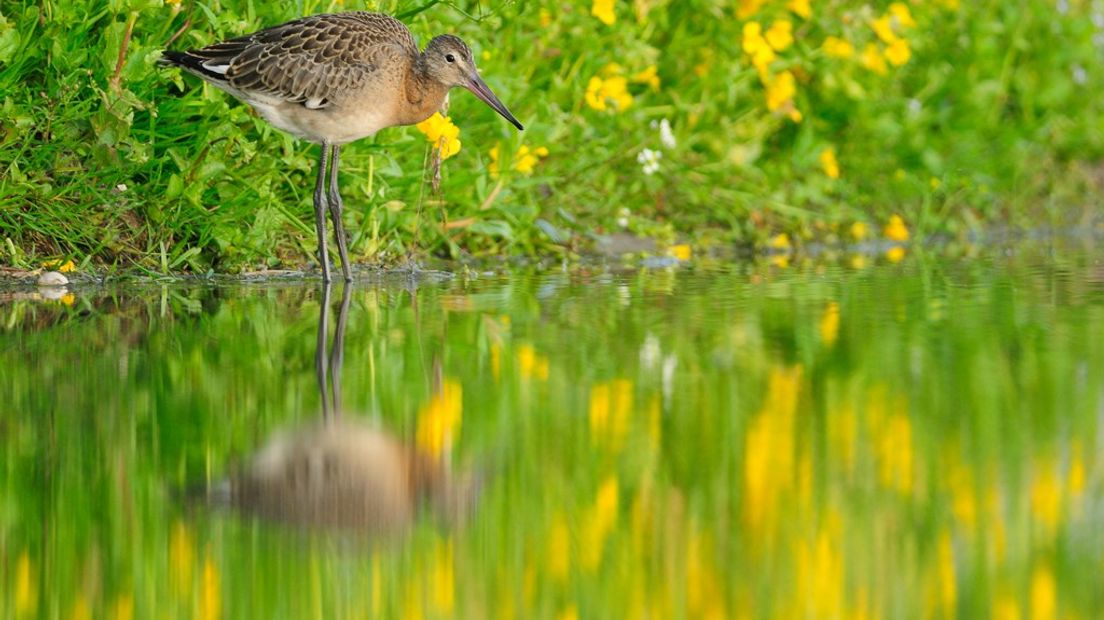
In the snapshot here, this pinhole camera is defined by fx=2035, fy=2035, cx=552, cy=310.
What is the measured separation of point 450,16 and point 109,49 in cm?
→ 187

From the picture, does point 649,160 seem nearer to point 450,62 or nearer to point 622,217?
point 622,217

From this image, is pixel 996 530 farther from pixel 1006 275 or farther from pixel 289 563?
pixel 1006 275

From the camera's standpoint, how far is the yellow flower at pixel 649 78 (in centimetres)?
1073

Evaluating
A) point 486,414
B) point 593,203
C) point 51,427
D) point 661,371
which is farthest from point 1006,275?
point 51,427

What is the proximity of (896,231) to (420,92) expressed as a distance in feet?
13.3

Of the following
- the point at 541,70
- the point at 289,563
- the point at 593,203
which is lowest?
the point at 289,563

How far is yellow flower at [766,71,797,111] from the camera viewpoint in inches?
449

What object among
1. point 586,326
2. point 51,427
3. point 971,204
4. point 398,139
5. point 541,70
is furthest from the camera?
point 971,204

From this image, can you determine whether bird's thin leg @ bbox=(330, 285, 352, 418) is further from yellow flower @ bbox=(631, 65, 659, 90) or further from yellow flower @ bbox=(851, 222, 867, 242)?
yellow flower @ bbox=(851, 222, 867, 242)

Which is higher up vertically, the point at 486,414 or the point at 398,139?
the point at 398,139

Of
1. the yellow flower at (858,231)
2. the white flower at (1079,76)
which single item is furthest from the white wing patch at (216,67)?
the white flower at (1079,76)

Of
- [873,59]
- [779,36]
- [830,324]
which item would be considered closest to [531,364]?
[830,324]

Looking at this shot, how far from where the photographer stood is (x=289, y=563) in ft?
13.0

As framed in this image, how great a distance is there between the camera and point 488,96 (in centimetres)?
901
